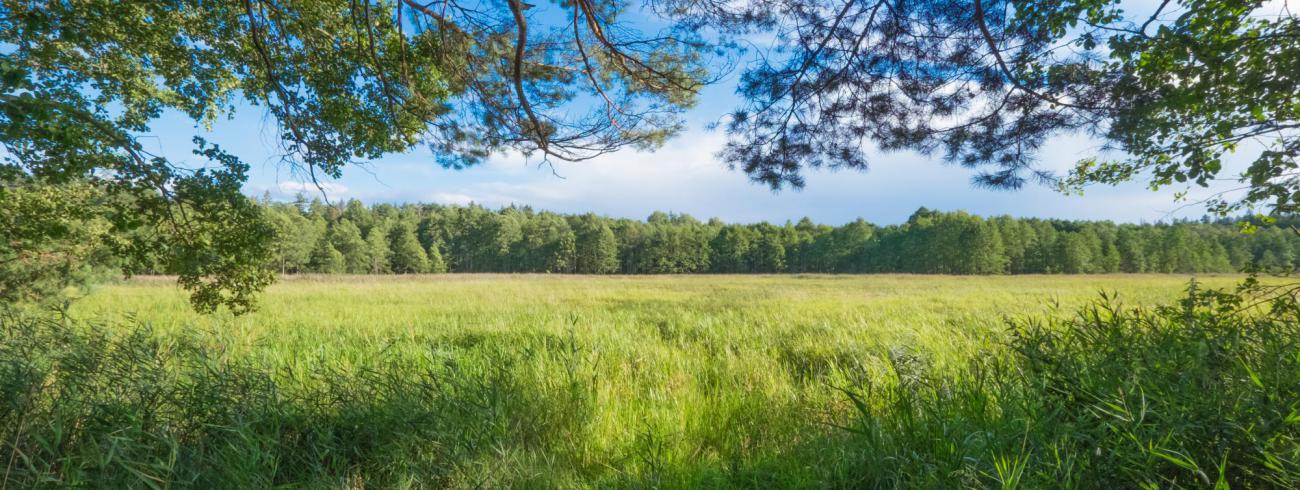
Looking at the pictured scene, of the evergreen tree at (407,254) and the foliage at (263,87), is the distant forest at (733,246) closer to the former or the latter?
the evergreen tree at (407,254)

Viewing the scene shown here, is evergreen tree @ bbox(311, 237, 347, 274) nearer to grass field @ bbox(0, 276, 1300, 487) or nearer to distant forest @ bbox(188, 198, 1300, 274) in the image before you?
distant forest @ bbox(188, 198, 1300, 274)

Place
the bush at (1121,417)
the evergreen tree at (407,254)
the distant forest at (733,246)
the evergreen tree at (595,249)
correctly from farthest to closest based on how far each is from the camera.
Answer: the evergreen tree at (595,249)
the evergreen tree at (407,254)
the distant forest at (733,246)
the bush at (1121,417)

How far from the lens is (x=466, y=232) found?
269 feet

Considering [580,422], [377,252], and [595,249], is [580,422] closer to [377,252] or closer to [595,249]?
[595,249]

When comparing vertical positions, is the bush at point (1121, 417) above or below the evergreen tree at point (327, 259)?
above

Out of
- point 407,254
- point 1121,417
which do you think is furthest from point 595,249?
point 1121,417

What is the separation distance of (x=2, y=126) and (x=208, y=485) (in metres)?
3.10

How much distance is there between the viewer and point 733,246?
77688 millimetres

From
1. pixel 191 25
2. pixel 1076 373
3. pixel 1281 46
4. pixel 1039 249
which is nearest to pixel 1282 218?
pixel 1281 46

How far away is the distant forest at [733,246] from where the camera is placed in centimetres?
5525

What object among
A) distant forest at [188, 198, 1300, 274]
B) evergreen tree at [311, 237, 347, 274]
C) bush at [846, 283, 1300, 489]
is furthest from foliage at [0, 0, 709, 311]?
evergreen tree at [311, 237, 347, 274]

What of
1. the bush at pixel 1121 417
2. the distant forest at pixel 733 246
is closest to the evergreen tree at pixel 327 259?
the distant forest at pixel 733 246

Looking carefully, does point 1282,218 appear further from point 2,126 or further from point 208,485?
point 2,126

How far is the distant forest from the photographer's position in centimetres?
5525
